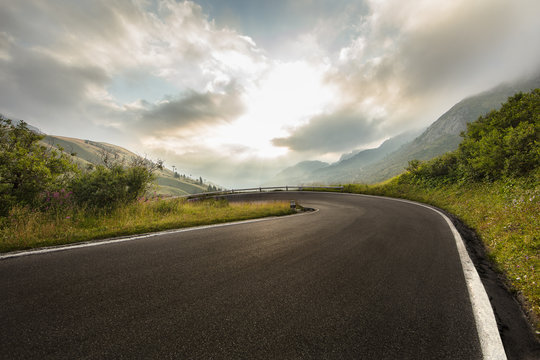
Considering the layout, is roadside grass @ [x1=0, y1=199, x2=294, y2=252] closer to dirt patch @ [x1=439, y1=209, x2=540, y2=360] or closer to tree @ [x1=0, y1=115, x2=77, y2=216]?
tree @ [x1=0, y1=115, x2=77, y2=216]

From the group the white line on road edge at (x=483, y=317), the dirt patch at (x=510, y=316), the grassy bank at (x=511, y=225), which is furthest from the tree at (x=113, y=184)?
the grassy bank at (x=511, y=225)

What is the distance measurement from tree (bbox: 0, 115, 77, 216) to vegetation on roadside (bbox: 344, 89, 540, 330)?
1187 cm

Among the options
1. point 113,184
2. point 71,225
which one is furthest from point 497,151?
point 113,184

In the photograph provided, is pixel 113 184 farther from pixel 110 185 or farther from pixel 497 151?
pixel 497 151

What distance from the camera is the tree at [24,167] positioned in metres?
5.93

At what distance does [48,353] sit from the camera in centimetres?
159

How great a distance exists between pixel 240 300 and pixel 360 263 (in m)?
2.35

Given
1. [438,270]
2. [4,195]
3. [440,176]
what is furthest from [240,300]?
[440,176]

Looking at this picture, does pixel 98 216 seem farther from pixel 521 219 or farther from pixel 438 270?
pixel 521 219

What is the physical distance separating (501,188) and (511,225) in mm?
7121

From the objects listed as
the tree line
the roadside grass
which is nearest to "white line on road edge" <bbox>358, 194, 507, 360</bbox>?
the roadside grass

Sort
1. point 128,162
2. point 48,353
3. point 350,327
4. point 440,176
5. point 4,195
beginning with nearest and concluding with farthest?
1. point 48,353
2. point 350,327
3. point 4,195
4. point 128,162
5. point 440,176

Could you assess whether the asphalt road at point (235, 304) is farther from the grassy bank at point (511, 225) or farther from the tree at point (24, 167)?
the tree at point (24, 167)

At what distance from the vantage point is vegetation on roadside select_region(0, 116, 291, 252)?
4.71 meters
